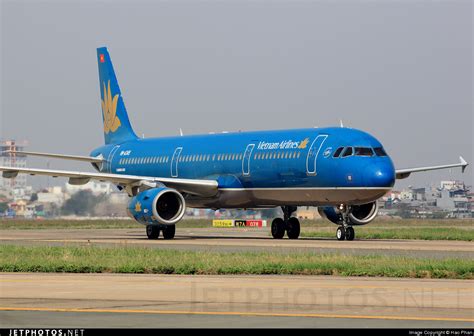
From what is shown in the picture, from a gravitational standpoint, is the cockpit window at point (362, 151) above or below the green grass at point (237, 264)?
above

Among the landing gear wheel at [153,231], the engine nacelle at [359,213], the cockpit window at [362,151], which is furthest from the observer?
the engine nacelle at [359,213]

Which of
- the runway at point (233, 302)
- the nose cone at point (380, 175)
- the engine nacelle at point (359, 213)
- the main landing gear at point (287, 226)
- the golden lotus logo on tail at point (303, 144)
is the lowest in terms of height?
the runway at point (233, 302)

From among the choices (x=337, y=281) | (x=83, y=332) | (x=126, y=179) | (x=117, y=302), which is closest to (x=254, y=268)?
(x=337, y=281)

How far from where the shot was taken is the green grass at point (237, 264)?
24375 mm

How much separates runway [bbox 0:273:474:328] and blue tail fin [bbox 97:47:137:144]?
34.5m

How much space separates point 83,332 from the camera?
44.8ft

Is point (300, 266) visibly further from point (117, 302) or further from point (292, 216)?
point (292, 216)

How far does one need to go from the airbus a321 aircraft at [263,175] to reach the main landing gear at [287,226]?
4 centimetres

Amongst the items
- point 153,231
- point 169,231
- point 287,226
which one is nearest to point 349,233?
point 287,226

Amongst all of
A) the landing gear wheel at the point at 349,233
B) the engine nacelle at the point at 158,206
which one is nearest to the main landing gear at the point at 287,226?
the landing gear wheel at the point at 349,233

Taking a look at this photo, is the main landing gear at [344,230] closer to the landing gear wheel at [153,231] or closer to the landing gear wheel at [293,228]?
the landing gear wheel at [293,228]

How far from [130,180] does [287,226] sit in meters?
6.89

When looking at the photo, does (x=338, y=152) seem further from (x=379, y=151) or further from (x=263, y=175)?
(x=263, y=175)

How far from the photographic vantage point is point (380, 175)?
4206 cm
